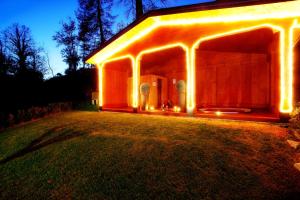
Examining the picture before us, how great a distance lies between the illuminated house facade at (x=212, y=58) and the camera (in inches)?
242

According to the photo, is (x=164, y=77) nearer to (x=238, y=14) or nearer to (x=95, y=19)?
(x=238, y=14)

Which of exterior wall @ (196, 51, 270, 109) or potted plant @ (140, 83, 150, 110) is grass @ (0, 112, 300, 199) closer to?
potted plant @ (140, 83, 150, 110)

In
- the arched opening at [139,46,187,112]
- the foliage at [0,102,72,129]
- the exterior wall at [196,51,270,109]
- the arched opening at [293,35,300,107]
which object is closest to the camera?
the arched opening at [293,35,300,107]

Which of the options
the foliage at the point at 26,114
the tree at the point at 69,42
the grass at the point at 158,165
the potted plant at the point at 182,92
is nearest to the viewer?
the grass at the point at 158,165

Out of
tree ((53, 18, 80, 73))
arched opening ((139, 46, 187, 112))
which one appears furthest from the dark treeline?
arched opening ((139, 46, 187, 112))

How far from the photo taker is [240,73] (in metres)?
11.0

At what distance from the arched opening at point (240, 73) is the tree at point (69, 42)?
22.1m

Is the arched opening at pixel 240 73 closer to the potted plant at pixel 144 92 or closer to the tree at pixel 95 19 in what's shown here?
the potted plant at pixel 144 92

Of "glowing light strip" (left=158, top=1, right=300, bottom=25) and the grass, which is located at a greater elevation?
"glowing light strip" (left=158, top=1, right=300, bottom=25)

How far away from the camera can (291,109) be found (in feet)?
19.6

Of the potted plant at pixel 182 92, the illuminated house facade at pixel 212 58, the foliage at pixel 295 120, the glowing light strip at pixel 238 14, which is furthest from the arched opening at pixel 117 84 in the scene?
the foliage at pixel 295 120

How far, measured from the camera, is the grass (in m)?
3.13

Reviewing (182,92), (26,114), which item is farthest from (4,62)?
(182,92)

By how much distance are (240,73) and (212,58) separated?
2062 mm
